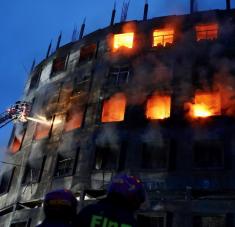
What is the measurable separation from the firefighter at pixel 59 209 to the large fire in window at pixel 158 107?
1780cm

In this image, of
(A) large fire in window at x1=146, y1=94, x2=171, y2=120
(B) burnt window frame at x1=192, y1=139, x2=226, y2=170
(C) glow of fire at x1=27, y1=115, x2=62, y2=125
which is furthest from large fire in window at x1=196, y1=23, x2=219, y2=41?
(C) glow of fire at x1=27, y1=115, x2=62, y2=125

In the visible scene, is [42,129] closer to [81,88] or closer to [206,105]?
[81,88]

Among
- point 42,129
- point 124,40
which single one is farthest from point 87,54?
point 42,129

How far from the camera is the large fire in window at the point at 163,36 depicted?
961 inches

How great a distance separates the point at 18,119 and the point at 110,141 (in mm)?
9818

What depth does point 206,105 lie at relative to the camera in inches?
819

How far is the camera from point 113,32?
26469 millimetres

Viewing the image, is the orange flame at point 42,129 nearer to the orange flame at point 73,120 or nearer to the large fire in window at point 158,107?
the orange flame at point 73,120

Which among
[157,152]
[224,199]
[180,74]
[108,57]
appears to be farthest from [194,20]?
[224,199]

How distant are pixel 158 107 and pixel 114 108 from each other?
9.34 ft

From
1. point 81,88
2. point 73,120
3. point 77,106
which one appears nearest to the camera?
point 73,120

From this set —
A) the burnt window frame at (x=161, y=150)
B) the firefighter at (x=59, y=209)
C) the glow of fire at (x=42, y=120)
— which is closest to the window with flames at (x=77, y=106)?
the glow of fire at (x=42, y=120)

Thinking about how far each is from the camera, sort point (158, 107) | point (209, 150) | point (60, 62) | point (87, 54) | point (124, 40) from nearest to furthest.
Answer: point (209, 150)
point (158, 107)
point (124, 40)
point (87, 54)
point (60, 62)

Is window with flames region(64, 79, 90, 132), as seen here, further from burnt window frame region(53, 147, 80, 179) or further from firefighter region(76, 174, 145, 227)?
firefighter region(76, 174, 145, 227)
